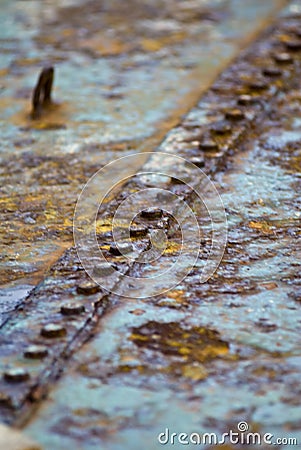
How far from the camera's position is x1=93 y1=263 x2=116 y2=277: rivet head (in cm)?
219

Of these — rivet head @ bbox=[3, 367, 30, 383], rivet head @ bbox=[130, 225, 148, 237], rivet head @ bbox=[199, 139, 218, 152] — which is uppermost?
rivet head @ bbox=[3, 367, 30, 383]

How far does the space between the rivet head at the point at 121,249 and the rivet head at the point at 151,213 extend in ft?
0.73

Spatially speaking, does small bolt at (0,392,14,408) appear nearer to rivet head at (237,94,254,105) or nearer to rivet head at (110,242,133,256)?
rivet head at (110,242,133,256)

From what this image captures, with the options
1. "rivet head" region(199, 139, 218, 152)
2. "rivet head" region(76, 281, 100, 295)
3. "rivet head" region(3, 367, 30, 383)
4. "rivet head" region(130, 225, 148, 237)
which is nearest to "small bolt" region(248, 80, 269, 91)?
"rivet head" region(199, 139, 218, 152)

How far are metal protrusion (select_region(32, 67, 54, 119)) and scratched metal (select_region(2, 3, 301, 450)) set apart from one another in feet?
3.40

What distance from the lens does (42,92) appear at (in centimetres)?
366

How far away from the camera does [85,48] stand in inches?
176

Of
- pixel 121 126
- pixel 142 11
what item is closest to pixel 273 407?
pixel 121 126

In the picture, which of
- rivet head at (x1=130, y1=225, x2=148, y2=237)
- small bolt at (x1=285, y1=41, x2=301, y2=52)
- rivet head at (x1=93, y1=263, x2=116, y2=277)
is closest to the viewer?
rivet head at (x1=93, y1=263, x2=116, y2=277)

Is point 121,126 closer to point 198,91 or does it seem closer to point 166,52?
point 198,91

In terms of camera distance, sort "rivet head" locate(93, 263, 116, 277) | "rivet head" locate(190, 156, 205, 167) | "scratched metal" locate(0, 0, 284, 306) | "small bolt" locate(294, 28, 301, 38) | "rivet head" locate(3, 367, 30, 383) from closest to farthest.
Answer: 1. "rivet head" locate(3, 367, 30, 383)
2. "rivet head" locate(93, 263, 116, 277)
3. "scratched metal" locate(0, 0, 284, 306)
4. "rivet head" locate(190, 156, 205, 167)
5. "small bolt" locate(294, 28, 301, 38)

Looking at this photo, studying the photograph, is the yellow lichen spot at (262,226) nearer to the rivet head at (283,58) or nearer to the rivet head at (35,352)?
the rivet head at (35,352)

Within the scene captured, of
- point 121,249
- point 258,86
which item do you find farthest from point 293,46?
point 121,249

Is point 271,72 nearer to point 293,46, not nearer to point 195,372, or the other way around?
point 293,46
